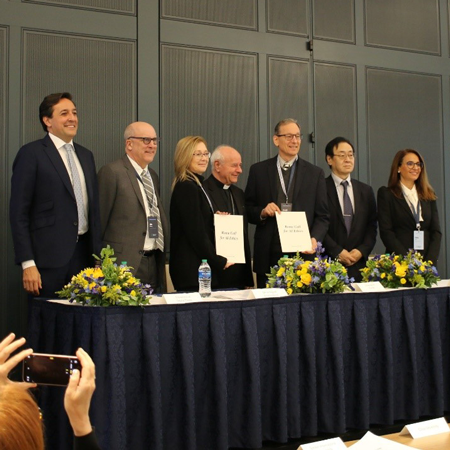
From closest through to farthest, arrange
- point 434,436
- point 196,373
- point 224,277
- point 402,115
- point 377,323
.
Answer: point 434,436, point 196,373, point 377,323, point 224,277, point 402,115

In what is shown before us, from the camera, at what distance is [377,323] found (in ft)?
12.7

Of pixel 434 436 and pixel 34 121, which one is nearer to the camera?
pixel 434 436

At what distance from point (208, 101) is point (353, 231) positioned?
5.60 ft

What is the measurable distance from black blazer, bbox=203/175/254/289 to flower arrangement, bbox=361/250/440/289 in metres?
0.85

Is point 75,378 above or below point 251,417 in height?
above

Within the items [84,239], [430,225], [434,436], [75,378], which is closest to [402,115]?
[430,225]

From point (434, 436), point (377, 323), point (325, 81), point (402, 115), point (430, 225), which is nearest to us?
point (434, 436)

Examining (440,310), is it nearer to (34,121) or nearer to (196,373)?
(196,373)

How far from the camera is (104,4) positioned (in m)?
5.31

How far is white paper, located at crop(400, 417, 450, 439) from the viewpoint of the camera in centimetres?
194

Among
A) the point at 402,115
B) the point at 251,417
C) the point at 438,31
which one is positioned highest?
the point at 438,31

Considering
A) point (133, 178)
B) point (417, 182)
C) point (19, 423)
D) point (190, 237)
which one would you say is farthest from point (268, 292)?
point (19, 423)

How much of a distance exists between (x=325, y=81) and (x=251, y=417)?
12.5 ft

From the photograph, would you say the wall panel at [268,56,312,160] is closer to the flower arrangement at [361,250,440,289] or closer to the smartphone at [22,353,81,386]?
the flower arrangement at [361,250,440,289]
